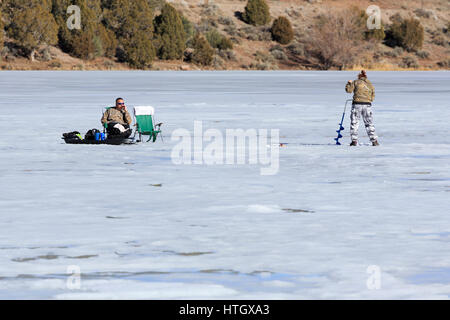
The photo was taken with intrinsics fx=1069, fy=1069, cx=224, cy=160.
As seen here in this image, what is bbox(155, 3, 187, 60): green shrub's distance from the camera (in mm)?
83500

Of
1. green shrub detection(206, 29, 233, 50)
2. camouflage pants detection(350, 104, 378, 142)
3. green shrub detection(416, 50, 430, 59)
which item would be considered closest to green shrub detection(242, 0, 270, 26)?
green shrub detection(206, 29, 233, 50)

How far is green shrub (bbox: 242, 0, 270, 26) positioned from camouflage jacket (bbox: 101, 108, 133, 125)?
87.0 metres

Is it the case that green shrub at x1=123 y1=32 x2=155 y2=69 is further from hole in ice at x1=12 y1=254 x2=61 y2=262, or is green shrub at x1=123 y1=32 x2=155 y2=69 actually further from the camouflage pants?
hole in ice at x1=12 y1=254 x2=61 y2=262

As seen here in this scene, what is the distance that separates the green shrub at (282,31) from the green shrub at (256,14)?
360 centimetres

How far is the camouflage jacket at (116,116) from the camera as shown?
1898cm

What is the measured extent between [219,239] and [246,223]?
0.97 meters

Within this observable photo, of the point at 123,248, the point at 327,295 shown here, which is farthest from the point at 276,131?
the point at 327,295

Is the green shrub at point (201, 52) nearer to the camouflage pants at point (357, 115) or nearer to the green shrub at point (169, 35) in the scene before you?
the green shrub at point (169, 35)

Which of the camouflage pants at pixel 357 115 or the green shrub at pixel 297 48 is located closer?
the camouflage pants at pixel 357 115

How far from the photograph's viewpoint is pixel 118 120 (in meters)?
19.2

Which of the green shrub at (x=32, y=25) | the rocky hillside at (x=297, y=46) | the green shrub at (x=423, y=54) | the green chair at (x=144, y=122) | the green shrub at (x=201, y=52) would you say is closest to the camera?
the green chair at (x=144, y=122)

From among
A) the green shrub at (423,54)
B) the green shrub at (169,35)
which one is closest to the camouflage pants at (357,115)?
the green shrub at (169,35)

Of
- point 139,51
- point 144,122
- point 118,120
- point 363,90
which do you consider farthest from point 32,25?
point 363,90

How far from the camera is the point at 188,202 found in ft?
38.5
